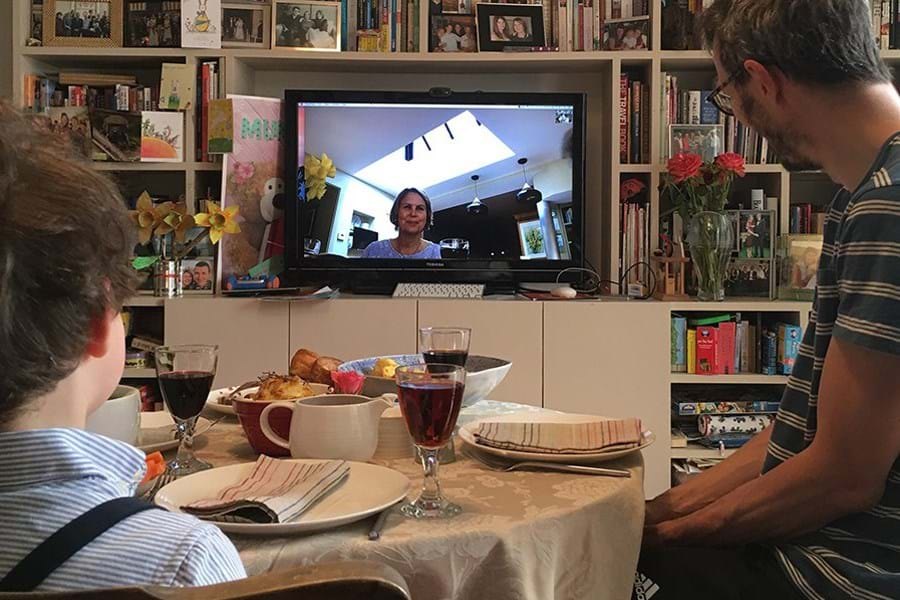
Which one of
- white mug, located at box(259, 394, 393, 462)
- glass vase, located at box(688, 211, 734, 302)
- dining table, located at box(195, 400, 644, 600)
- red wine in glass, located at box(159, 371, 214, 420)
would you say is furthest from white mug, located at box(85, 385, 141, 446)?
glass vase, located at box(688, 211, 734, 302)

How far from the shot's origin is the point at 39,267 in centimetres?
59

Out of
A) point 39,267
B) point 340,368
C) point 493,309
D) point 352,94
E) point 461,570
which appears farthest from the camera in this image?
point 352,94

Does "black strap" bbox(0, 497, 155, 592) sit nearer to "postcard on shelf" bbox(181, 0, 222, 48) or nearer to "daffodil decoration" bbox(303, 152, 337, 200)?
"daffodil decoration" bbox(303, 152, 337, 200)

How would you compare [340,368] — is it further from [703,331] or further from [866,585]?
[703,331]

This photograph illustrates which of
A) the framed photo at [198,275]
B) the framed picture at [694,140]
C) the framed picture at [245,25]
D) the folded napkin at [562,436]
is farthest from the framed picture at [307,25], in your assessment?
the folded napkin at [562,436]

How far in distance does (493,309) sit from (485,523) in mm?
1977

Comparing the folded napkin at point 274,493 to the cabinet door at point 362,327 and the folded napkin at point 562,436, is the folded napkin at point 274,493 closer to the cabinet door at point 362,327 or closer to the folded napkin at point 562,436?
the folded napkin at point 562,436

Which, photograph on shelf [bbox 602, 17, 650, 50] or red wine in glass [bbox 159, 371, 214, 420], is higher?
photograph on shelf [bbox 602, 17, 650, 50]

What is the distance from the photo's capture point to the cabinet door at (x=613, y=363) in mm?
2865

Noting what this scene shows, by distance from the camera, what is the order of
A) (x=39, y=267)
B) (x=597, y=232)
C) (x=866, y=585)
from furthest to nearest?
(x=597, y=232), (x=866, y=585), (x=39, y=267)

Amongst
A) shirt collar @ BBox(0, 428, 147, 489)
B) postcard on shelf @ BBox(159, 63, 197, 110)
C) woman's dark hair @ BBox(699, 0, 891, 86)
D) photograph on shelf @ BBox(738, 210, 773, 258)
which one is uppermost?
postcard on shelf @ BBox(159, 63, 197, 110)

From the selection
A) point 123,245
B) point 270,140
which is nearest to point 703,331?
point 270,140

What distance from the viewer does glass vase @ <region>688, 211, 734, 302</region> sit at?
9.52 feet

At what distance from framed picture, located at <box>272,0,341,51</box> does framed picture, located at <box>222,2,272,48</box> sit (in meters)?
0.06
